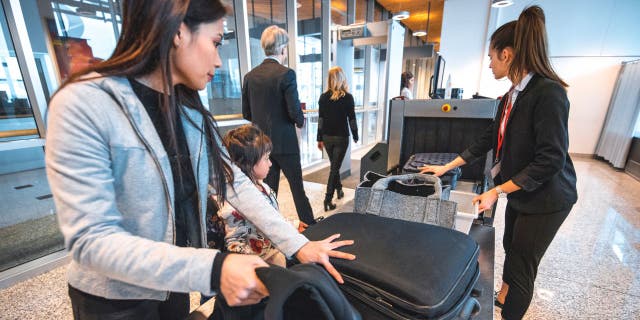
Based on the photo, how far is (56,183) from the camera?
1.44 ft

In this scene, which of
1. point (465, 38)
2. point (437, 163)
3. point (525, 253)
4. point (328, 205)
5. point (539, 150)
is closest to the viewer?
point (539, 150)

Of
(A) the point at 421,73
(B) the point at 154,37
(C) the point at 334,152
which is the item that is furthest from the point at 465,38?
(B) the point at 154,37

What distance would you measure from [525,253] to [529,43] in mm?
861

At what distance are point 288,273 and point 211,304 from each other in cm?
47

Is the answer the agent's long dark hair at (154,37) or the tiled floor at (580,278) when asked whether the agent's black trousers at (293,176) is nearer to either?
the tiled floor at (580,278)

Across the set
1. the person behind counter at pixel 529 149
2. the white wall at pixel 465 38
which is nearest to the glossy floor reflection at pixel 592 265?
the person behind counter at pixel 529 149

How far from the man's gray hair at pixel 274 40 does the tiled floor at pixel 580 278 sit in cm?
168

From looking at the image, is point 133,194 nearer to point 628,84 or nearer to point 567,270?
point 567,270

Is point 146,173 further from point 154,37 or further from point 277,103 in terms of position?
point 277,103

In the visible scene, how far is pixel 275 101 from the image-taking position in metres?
2.10

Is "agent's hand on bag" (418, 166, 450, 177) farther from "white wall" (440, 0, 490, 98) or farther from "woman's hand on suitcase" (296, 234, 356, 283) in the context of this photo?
"white wall" (440, 0, 490, 98)

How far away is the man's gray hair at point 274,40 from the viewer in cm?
203

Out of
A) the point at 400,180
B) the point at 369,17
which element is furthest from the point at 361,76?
the point at 400,180

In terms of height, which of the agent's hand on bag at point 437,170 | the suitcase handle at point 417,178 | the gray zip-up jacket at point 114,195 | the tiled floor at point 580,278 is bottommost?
the tiled floor at point 580,278
